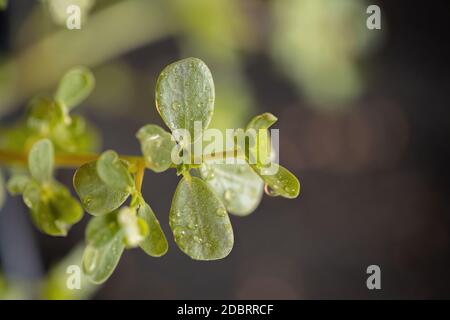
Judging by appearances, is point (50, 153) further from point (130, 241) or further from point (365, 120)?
point (365, 120)

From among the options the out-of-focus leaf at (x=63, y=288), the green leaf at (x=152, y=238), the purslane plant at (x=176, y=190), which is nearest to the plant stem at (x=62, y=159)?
the purslane plant at (x=176, y=190)

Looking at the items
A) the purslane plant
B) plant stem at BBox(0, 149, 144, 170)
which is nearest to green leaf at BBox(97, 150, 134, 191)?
the purslane plant

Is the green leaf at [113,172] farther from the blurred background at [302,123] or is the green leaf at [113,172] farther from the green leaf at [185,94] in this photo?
the blurred background at [302,123]

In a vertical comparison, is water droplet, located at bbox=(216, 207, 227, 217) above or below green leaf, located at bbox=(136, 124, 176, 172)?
below

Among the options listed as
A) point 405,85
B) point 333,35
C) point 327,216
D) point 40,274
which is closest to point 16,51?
point 40,274

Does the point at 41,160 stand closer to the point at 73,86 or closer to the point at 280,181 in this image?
the point at 73,86

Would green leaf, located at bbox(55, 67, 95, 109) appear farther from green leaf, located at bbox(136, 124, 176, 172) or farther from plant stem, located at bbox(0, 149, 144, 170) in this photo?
green leaf, located at bbox(136, 124, 176, 172)
